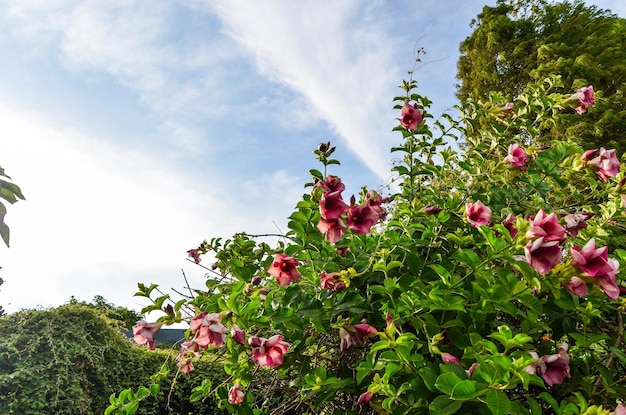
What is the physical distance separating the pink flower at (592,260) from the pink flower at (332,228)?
509 mm

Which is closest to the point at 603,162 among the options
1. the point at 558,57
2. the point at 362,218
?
the point at 362,218

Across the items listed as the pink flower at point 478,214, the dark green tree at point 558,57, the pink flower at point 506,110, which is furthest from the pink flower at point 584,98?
the dark green tree at point 558,57

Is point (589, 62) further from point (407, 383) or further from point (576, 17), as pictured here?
point (407, 383)

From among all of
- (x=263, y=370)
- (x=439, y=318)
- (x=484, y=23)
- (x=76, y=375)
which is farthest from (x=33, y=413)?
(x=484, y=23)

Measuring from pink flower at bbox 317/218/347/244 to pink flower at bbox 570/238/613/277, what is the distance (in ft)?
1.67

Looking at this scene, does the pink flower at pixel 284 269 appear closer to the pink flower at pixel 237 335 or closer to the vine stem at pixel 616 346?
the pink flower at pixel 237 335

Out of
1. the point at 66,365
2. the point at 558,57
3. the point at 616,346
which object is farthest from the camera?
the point at 558,57

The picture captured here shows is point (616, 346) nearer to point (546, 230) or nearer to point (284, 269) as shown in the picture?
point (546, 230)

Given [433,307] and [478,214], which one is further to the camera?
[478,214]

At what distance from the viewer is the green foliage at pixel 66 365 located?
11.7ft

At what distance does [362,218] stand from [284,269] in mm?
247

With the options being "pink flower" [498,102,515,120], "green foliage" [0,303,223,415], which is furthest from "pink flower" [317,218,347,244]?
"green foliage" [0,303,223,415]

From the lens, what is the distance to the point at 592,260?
96 cm

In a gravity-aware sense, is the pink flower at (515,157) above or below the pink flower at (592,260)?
above
